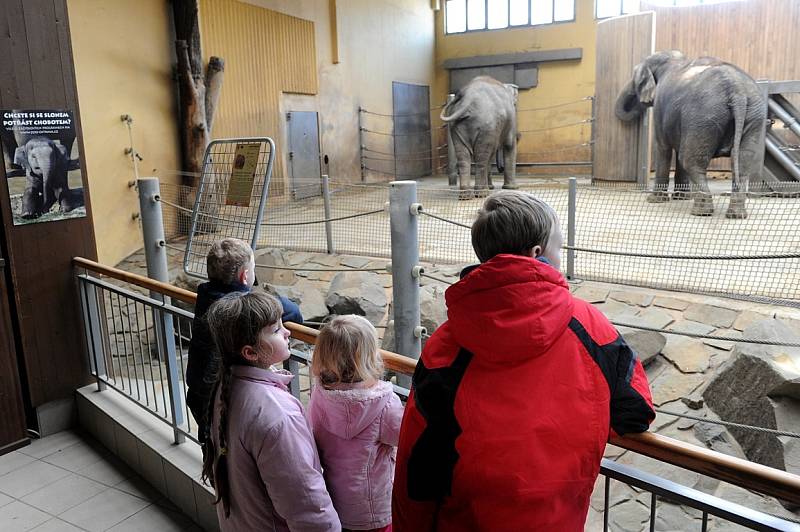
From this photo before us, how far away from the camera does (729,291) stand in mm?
4762

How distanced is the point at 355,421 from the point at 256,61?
947 centimetres

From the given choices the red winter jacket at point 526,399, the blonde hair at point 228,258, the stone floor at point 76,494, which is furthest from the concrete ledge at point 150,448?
the red winter jacket at point 526,399

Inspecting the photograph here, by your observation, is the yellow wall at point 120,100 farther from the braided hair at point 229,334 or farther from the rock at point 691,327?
the braided hair at point 229,334

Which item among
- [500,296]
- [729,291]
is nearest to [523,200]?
[500,296]

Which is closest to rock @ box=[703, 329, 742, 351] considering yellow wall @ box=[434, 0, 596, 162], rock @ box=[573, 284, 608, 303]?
rock @ box=[573, 284, 608, 303]

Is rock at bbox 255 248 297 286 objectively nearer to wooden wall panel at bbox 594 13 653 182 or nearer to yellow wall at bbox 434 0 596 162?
wooden wall panel at bbox 594 13 653 182

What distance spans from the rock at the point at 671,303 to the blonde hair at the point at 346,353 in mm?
3742

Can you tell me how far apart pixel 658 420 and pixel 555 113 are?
12718 mm

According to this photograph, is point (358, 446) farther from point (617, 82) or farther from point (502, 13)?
point (502, 13)

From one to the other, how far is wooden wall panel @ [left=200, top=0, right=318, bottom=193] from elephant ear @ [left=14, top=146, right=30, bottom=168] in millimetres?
5229

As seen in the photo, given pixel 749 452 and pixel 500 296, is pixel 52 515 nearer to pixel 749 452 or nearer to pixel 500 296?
pixel 500 296

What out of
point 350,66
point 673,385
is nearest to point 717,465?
point 673,385

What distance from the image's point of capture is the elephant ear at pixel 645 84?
920cm

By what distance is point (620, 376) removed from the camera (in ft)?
3.76
